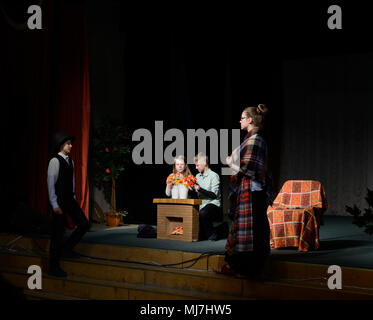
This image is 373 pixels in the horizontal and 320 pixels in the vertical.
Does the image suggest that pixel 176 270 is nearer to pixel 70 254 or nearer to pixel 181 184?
pixel 70 254

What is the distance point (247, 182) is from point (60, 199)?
5.96 ft

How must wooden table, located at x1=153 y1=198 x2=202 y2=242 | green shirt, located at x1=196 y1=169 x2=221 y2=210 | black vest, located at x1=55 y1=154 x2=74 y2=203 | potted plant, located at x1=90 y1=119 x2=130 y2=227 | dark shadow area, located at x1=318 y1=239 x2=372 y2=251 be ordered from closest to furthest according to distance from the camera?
black vest, located at x1=55 y1=154 x2=74 y2=203, dark shadow area, located at x1=318 y1=239 x2=372 y2=251, wooden table, located at x1=153 y1=198 x2=202 y2=242, green shirt, located at x1=196 y1=169 x2=221 y2=210, potted plant, located at x1=90 y1=119 x2=130 y2=227

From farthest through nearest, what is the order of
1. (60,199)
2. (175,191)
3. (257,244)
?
(175,191), (60,199), (257,244)

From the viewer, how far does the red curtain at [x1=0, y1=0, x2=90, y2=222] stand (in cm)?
651

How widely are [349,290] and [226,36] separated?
18.2ft

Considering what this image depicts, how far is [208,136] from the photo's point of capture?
25.5 feet

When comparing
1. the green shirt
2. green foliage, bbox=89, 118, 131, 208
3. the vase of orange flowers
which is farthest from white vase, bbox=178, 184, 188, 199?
green foliage, bbox=89, 118, 131, 208

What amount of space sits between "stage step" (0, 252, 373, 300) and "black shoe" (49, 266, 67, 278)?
2.1 inches

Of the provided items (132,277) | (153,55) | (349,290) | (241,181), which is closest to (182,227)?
(132,277)

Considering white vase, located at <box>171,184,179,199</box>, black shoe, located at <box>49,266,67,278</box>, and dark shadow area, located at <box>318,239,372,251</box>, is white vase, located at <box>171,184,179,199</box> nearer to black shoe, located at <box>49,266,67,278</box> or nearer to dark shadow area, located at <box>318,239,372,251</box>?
black shoe, located at <box>49,266,67,278</box>

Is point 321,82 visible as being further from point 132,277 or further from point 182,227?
point 132,277

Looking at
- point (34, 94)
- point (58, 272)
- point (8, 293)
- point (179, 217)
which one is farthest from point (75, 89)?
point (8, 293)

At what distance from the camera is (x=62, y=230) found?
13.4 ft
